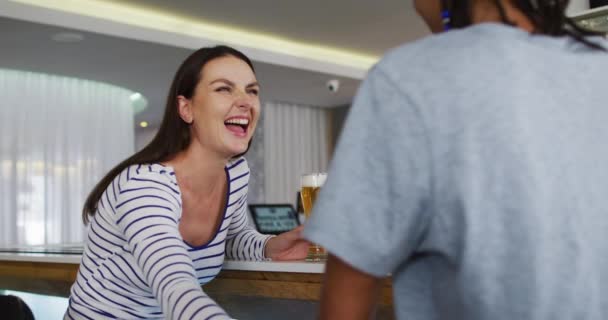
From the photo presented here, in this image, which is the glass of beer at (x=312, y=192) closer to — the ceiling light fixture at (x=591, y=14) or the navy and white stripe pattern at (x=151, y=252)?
the navy and white stripe pattern at (x=151, y=252)

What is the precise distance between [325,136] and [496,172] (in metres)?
10.5

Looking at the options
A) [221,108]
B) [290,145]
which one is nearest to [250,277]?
[221,108]

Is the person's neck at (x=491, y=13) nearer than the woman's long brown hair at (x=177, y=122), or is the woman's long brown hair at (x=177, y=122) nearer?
the person's neck at (x=491, y=13)

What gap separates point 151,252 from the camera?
3.26 feet

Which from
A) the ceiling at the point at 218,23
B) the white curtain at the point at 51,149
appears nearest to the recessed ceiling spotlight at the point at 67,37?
the ceiling at the point at 218,23

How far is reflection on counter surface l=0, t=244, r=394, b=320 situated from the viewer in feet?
4.01

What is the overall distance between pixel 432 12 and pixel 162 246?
534 millimetres

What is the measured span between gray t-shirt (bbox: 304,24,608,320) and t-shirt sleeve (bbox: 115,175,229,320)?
13.3 inches

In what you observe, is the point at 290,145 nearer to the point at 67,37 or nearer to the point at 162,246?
the point at 67,37

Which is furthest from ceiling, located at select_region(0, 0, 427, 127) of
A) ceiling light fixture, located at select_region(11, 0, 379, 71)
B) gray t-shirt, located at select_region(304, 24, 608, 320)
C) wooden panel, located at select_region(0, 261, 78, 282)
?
gray t-shirt, located at select_region(304, 24, 608, 320)

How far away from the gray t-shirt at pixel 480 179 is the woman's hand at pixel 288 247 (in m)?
0.86

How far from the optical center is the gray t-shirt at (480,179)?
0.55 meters

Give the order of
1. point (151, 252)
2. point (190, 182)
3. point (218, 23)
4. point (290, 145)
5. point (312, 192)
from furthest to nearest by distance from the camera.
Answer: point (290, 145) → point (218, 23) → point (312, 192) → point (190, 182) → point (151, 252)

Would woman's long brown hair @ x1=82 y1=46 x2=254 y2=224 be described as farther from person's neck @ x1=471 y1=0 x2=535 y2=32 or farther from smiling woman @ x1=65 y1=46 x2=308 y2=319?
person's neck @ x1=471 y1=0 x2=535 y2=32
